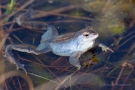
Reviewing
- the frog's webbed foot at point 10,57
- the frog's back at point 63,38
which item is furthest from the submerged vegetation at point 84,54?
the frog's back at point 63,38

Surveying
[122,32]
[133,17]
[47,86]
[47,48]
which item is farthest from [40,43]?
[133,17]

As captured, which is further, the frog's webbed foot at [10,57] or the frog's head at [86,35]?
the frog's webbed foot at [10,57]

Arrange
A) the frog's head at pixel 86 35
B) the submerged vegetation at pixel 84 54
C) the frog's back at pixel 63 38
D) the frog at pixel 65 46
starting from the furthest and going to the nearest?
1. the frog's back at pixel 63 38
2. the frog at pixel 65 46
3. the frog's head at pixel 86 35
4. the submerged vegetation at pixel 84 54

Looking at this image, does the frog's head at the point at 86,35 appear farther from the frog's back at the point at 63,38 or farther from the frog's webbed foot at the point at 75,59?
the frog's webbed foot at the point at 75,59

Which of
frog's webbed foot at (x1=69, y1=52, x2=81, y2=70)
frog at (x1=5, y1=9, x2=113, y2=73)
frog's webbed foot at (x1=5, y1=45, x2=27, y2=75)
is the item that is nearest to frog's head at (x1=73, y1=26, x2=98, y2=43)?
frog at (x1=5, y1=9, x2=113, y2=73)

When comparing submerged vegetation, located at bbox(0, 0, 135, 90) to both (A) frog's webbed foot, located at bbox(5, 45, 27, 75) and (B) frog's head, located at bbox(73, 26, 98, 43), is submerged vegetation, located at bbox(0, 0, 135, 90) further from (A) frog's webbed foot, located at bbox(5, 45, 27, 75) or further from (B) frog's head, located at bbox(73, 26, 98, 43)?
(B) frog's head, located at bbox(73, 26, 98, 43)

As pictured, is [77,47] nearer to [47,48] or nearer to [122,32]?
[47,48]

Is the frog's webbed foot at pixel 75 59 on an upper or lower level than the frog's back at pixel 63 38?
lower

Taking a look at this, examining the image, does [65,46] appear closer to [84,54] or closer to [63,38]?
[63,38]

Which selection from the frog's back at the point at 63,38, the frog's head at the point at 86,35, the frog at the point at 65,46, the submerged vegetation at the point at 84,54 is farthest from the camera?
the frog's back at the point at 63,38
